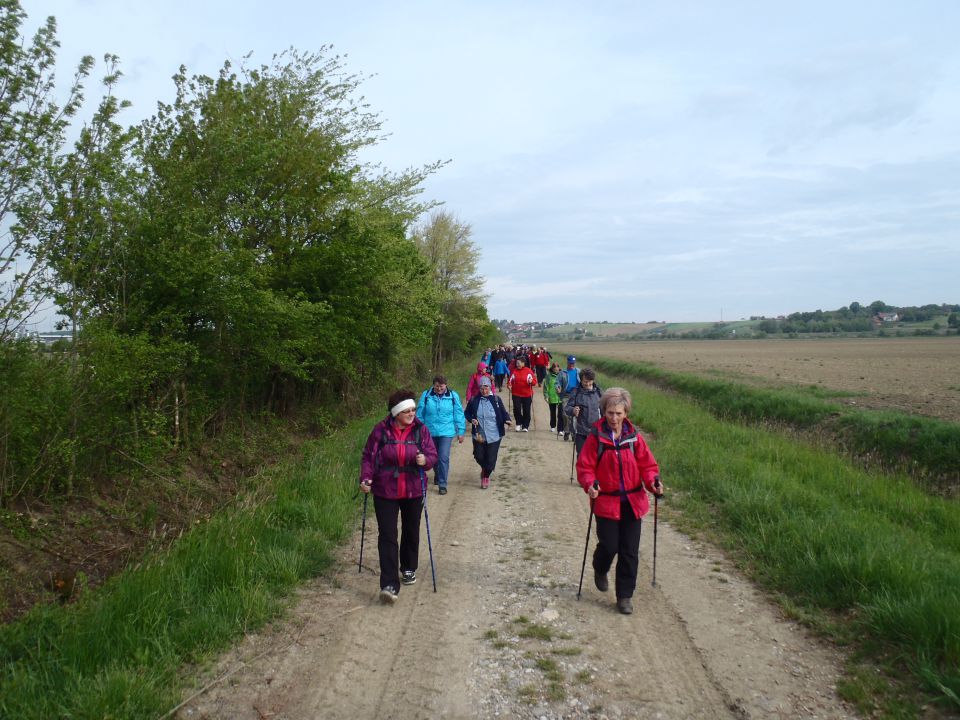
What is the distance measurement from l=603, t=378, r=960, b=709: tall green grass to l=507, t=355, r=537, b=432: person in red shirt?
3.64m

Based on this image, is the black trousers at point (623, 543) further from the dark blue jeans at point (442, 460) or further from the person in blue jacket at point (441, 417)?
the dark blue jeans at point (442, 460)

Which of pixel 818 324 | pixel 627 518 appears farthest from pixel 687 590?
pixel 818 324

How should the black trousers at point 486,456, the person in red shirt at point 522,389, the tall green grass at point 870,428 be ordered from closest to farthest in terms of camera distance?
the black trousers at point 486,456 < the tall green grass at point 870,428 < the person in red shirt at point 522,389

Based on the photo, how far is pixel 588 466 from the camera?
523 cm

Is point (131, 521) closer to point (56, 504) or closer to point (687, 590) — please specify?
point (56, 504)

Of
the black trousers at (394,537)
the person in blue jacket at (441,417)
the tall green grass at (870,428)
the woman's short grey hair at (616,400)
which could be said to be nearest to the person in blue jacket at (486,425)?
the person in blue jacket at (441,417)

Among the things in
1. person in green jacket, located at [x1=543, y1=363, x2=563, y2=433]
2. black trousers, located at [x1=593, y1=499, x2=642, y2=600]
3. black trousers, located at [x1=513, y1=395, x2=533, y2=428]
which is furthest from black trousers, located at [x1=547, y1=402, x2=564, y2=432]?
black trousers, located at [x1=593, y1=499, x2=642, y2=600]

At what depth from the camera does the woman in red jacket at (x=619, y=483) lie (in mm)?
5098

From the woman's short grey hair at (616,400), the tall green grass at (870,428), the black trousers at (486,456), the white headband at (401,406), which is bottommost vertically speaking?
the tall green grass at (870,428)

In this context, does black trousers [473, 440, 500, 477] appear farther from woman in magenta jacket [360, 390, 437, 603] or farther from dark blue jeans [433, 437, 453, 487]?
woman in magenta jacket [360, 390, 437, 603]

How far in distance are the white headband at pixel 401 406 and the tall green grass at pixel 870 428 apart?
33.6ft

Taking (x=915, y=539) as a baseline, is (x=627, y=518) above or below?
above

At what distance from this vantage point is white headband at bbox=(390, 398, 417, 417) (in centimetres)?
557

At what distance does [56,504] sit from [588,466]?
246 inches
